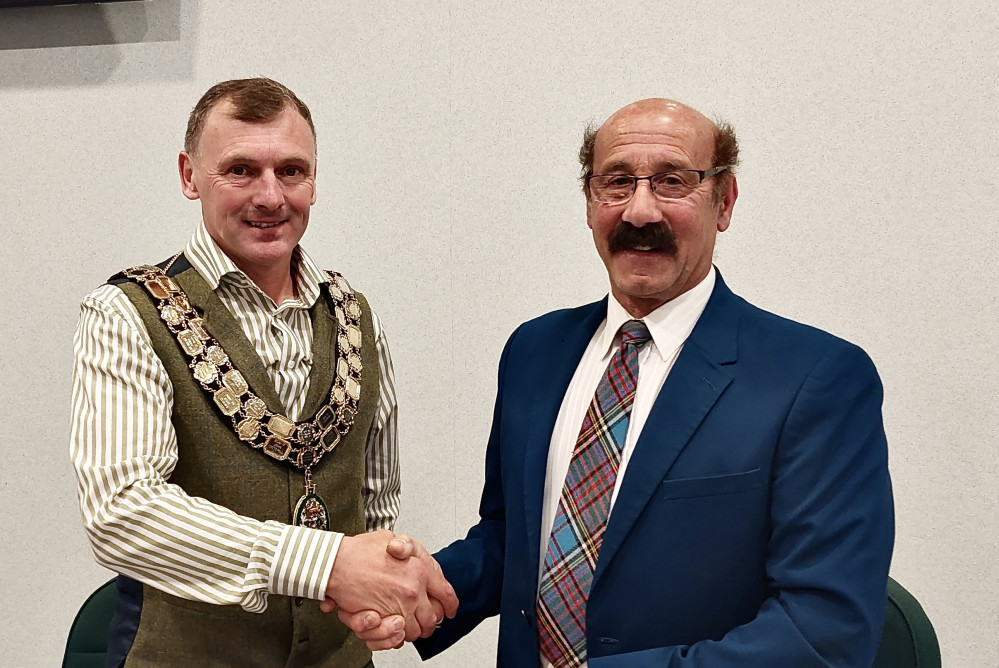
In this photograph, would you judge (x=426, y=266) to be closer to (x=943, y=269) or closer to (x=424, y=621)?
(x=424, y=621)

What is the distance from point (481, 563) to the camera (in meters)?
1.75

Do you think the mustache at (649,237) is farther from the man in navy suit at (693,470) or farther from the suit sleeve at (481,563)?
the suit sleeve at (481,563)

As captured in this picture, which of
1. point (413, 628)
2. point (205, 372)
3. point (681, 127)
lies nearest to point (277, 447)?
point (205, 372)

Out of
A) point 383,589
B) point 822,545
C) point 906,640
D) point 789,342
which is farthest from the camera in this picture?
point 906,640

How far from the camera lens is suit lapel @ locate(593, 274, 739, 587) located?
142 centimetres

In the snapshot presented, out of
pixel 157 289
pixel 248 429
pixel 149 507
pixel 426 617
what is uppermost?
pixel 157 289

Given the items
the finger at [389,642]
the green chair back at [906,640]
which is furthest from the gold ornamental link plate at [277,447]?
the green chair back at [906,640]

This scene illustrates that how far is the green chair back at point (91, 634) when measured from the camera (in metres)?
1.93

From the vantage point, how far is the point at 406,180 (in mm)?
2502

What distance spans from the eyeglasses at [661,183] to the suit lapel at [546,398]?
0.21 metres

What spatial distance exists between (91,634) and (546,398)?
106 centimetres

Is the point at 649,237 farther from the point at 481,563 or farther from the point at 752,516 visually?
the point at 481,563

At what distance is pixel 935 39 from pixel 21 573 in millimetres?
2685

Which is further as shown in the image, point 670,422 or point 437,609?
point 437,609
